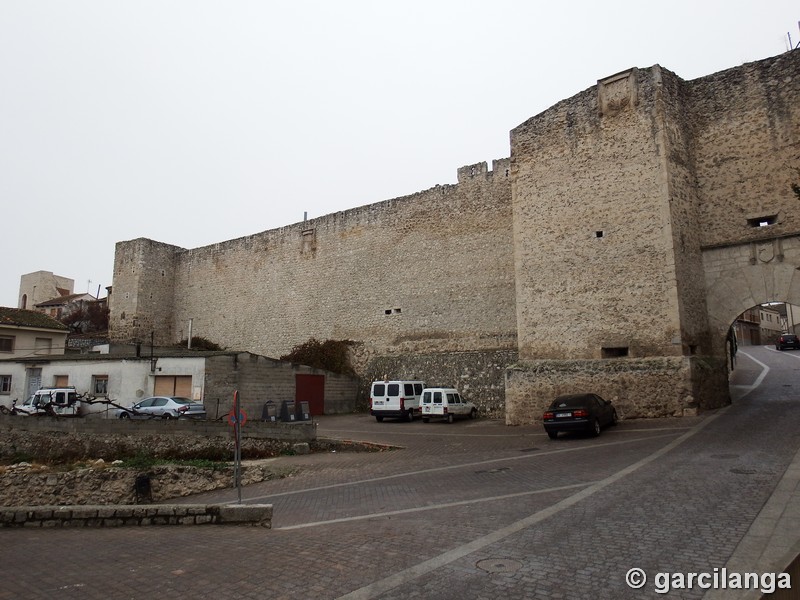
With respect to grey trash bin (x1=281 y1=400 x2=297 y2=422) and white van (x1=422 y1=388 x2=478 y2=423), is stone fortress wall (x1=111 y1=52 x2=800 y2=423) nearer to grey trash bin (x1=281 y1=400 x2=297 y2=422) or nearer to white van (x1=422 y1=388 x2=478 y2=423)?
white van (x1=422 y1=388 x2=478 y2=423)

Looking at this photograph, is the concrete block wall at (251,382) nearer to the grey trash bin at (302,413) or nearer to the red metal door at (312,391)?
the red metal door at (312,391)

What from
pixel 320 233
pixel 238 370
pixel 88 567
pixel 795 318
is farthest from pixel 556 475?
pixel 795 318

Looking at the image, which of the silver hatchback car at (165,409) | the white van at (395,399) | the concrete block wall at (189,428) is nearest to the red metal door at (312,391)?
the white van at (395,399)

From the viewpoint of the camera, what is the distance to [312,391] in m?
26.1

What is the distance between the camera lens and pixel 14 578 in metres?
5.41

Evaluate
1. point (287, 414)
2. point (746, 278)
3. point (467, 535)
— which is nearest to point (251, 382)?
point (287, 414)

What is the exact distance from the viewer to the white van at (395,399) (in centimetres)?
2181

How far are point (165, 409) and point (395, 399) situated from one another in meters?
8.47

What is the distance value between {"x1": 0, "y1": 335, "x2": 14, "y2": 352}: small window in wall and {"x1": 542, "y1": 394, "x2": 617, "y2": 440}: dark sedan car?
97.5 feet

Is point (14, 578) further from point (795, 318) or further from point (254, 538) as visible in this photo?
point (795, 318)

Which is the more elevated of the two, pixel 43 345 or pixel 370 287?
pixel 370 287

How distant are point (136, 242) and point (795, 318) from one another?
56032 mm

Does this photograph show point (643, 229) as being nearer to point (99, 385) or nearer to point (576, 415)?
point (576, 415)

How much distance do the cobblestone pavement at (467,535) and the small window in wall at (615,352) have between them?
431cm
